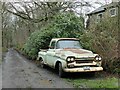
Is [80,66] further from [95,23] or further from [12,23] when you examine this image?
[12,23]

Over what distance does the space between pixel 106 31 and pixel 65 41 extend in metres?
2.13

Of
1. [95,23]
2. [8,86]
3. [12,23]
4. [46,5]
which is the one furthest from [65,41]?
[12,23]

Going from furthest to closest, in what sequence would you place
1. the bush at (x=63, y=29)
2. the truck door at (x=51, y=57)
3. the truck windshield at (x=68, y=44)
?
the bush at (x=63, y=29)
the truck windshield at (x=68, y=44)
the truck door at (x=51, y=57)

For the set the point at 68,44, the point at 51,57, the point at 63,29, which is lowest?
the point at 51,57

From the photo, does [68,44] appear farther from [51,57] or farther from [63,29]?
[63,29]

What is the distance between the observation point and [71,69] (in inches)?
353

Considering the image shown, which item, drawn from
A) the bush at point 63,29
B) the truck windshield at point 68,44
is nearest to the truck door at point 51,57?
the truck windshield at point 68,44

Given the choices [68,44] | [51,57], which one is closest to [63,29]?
[68,44]

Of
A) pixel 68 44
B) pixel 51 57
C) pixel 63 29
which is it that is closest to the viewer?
pixel 51 57

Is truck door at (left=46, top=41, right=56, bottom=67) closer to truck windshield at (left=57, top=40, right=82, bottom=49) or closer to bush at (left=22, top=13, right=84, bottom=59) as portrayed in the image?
truck windshield at (left=57, top=40, right=82, bottom=49)

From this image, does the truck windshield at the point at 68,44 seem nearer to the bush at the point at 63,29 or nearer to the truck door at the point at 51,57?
the truck door at the point at 51,57

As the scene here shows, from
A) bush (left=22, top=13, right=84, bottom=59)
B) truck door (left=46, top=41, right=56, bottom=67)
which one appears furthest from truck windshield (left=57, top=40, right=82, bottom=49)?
bush (left=22, top=13, right=84, bottom=59)

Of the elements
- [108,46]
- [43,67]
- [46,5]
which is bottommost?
[43,67]

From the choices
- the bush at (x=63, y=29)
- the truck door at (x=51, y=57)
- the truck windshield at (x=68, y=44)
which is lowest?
the truck door at (x=51, y=57)
